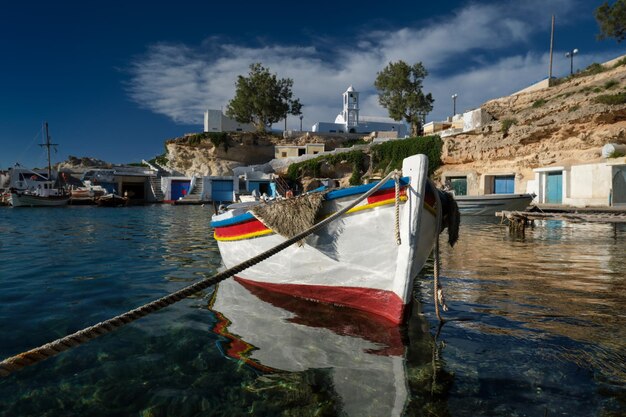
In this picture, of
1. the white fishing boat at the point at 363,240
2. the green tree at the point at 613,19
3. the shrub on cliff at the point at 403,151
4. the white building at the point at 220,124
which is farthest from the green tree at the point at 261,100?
the white fishing boat at the point at 363,240

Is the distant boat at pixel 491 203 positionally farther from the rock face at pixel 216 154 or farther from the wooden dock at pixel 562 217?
the rock face at pixel 216 154

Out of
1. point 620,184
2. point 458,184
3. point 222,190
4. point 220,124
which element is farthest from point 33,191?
point 620,184

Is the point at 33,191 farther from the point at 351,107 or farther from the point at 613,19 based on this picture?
the point at 613,19

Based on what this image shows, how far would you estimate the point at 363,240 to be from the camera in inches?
177

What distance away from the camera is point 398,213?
13.4 ft

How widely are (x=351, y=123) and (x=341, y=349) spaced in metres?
67.2

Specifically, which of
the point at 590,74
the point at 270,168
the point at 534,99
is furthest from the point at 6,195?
the point at 590,74

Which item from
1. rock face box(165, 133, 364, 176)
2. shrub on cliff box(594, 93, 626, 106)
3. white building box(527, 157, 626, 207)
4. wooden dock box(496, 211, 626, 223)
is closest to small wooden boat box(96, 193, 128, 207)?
rock face box(165, 133, 364, 176)

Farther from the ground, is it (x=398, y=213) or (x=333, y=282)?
(x=398, y=213)

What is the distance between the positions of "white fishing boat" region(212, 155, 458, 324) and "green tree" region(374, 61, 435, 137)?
4757cm

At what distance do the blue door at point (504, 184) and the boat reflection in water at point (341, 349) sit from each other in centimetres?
2772

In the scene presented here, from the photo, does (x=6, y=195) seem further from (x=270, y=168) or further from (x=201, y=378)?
(x=201, y=378)

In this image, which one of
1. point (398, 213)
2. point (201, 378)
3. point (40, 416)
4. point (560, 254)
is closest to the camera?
point (40, 416)

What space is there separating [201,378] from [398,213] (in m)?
2.55
